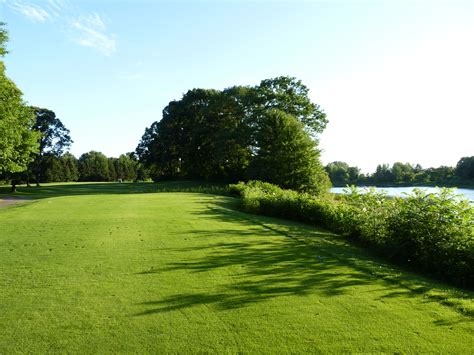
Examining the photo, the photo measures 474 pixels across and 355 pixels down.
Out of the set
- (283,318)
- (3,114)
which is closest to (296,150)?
(3,114)

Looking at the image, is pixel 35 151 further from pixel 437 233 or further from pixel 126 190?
pixel 437 233

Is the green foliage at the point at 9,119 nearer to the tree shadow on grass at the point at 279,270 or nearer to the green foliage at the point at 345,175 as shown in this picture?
the tree shadow on grass at the point at 279,270

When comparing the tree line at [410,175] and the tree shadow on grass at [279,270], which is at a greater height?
the tree line at [410,175]

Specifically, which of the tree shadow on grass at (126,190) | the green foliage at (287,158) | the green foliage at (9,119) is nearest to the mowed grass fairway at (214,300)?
the green foliage at (9,119)

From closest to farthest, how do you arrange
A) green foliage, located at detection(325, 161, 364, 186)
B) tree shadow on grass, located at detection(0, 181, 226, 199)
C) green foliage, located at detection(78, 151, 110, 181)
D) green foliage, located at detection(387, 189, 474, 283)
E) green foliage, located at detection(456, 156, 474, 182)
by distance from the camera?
green foliage, located at detection(387, 189, 474, 283), tree shadow on grass, located at detection(0, 181, 226, 199), green foliage, located at detection(456, 156, 474, 182), green foliage, located at detection(325, 161, 364, 186), green foliage, located at detection(78, 151, 110, 181)

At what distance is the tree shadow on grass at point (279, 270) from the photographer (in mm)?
5395

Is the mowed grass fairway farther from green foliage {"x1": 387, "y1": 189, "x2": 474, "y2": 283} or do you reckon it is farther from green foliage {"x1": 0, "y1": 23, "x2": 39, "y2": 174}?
green foliage {"x1": 0, "y1": 23, "x2": 39, "y2": 174}

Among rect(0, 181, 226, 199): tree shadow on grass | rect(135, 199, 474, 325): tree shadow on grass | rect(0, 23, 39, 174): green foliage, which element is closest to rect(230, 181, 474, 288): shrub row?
rect(135, 199, 474, 325): tree shadow on grass

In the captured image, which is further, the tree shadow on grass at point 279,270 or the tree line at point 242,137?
the tree line at point 242,137

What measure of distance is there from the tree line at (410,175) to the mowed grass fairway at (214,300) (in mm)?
36069

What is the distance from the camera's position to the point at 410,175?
48.1 metres

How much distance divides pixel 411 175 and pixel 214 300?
4928cm

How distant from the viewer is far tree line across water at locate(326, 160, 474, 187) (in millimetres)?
37656

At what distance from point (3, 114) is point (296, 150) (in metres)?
23.9
